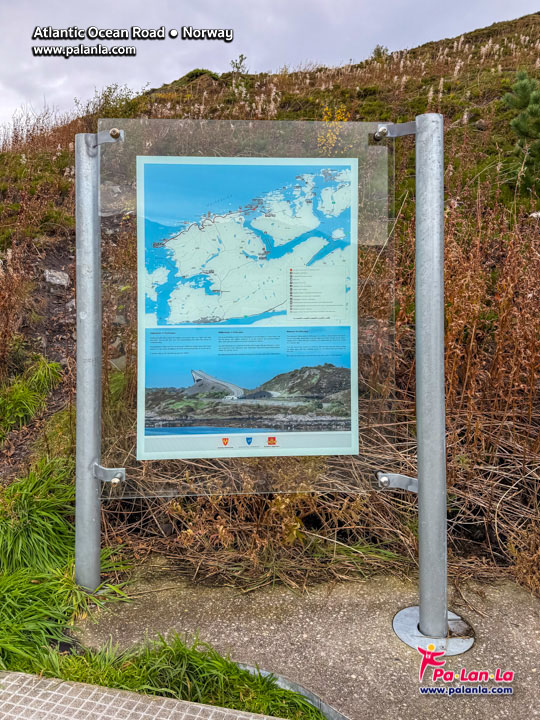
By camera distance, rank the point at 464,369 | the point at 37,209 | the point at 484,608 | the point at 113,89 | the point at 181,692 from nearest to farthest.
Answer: the point at 181,692, the point at 484,608, the point at 464,369, the point at 37,209, the point at 113,89

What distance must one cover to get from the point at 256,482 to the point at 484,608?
1.17 metres

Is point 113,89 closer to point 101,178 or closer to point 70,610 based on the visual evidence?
point 101,178

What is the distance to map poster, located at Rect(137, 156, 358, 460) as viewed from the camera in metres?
2.31

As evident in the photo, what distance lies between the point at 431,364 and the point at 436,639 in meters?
1.13

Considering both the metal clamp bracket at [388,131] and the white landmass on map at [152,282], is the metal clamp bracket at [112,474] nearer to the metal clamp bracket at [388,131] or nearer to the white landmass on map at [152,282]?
the white landmass on map at [152,282]

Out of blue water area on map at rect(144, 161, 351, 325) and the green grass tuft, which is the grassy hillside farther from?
the green grass tuft

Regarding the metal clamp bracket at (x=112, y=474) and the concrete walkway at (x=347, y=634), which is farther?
the metal clamp bracket at (x=112, y=474)

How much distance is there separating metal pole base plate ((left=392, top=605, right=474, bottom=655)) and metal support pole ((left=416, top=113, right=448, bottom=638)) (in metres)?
0.04

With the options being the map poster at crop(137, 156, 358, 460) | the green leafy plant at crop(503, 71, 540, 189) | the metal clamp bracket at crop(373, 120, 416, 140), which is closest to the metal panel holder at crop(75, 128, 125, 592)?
the map poster at crop(137, 156, 358, 460)

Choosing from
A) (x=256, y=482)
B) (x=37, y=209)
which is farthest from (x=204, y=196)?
(x=37, y=209)

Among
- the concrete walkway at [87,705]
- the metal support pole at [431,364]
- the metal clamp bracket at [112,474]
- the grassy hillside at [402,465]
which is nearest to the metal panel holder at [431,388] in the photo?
the metal support pole at [431,364]

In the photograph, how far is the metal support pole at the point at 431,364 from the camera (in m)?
2.21

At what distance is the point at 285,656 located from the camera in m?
2.19

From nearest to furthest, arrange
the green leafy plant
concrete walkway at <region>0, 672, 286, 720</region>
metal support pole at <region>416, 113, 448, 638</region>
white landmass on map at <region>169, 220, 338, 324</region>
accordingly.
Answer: concrete walkway at <region>0, 672, 286, 720</region> < metal support pole at <region>416, 113, 448, 638</region> < white landmass on map at <region>169, 220, 338, 324</region> < the green leafy plant
